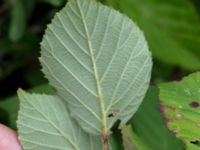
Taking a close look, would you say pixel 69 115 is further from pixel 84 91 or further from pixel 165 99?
pixel 165 99

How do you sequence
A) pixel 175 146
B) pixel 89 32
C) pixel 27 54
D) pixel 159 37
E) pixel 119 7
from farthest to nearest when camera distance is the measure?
1. pixel 27 54
2. pixel 159 37
3. pixel 119 7
4. pixel 175 146
5. pixel 89 32

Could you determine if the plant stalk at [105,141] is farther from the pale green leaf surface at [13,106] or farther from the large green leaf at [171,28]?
the large green leaf at [171,28]

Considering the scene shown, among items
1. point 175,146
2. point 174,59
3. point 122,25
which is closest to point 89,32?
point 122,25

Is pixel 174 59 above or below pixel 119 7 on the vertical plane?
below

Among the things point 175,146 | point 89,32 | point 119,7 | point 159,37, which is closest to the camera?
point 89,32

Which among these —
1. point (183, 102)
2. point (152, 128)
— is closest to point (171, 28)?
point (152, 128)
